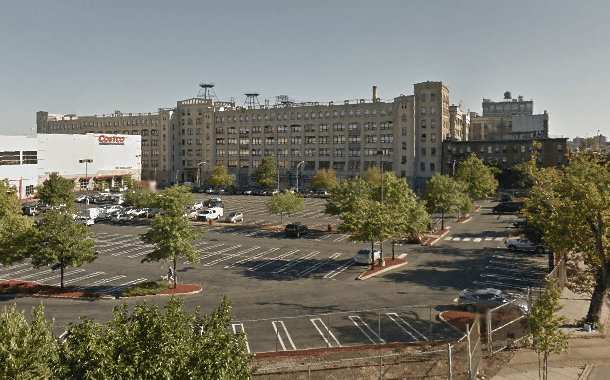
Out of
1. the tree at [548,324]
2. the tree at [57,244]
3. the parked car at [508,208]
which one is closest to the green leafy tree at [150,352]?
the tree at [548,324]

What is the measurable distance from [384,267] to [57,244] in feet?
81.4

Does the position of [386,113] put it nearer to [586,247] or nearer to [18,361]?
[586,247]

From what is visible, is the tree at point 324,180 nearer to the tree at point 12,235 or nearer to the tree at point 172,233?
the tree at point 172,233

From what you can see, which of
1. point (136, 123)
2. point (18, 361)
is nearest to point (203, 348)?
point (18, 361)

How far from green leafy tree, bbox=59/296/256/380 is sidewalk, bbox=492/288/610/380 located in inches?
489

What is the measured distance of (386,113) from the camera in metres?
117

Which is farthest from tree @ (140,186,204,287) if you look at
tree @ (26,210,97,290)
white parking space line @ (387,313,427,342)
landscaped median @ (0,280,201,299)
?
white parking space line @ (387,313,427,342)

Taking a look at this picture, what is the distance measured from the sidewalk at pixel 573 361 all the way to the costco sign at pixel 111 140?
114 m

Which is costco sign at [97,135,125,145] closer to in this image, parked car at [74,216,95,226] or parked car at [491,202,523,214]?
parked car at [74,216,95,226]

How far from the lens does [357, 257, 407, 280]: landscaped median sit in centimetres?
3653

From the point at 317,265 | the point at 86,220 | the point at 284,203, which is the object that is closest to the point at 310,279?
the point at 317,265

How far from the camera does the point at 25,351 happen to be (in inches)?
406

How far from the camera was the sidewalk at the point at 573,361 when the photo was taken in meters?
18.8

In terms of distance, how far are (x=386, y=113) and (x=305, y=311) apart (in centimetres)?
9555
